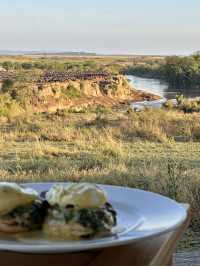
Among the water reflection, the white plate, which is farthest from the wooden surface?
the water reflection

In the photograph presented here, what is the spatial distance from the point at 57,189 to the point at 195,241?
2.25m

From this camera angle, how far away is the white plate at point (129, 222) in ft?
4.03

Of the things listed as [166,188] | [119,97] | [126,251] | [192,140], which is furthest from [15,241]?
[119,97]

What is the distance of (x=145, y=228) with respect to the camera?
1.35 metres

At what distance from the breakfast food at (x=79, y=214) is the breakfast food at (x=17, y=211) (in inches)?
1.6

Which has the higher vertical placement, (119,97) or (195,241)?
(195,241)

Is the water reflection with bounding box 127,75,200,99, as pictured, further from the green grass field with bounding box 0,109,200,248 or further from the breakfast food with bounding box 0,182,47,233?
the breakfast food with bounding box 0,182,47,233

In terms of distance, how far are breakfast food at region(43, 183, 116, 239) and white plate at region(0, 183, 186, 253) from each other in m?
0.03

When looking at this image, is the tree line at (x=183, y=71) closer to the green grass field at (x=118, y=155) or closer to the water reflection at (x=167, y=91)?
the water reflection at (x=167, y=91)

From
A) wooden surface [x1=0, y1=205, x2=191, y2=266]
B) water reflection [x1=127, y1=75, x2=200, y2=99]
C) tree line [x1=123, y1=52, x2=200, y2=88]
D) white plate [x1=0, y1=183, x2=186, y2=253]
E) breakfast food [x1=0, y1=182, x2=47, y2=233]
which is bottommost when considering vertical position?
water reflection [x1=127, y1=75, x2=200, y2=99]

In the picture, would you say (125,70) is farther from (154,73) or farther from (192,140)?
(192,140)

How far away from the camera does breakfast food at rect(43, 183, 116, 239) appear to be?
1.28 meters

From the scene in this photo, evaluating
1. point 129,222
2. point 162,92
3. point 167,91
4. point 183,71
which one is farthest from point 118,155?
point 183,71

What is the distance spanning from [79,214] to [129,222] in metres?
0.18
